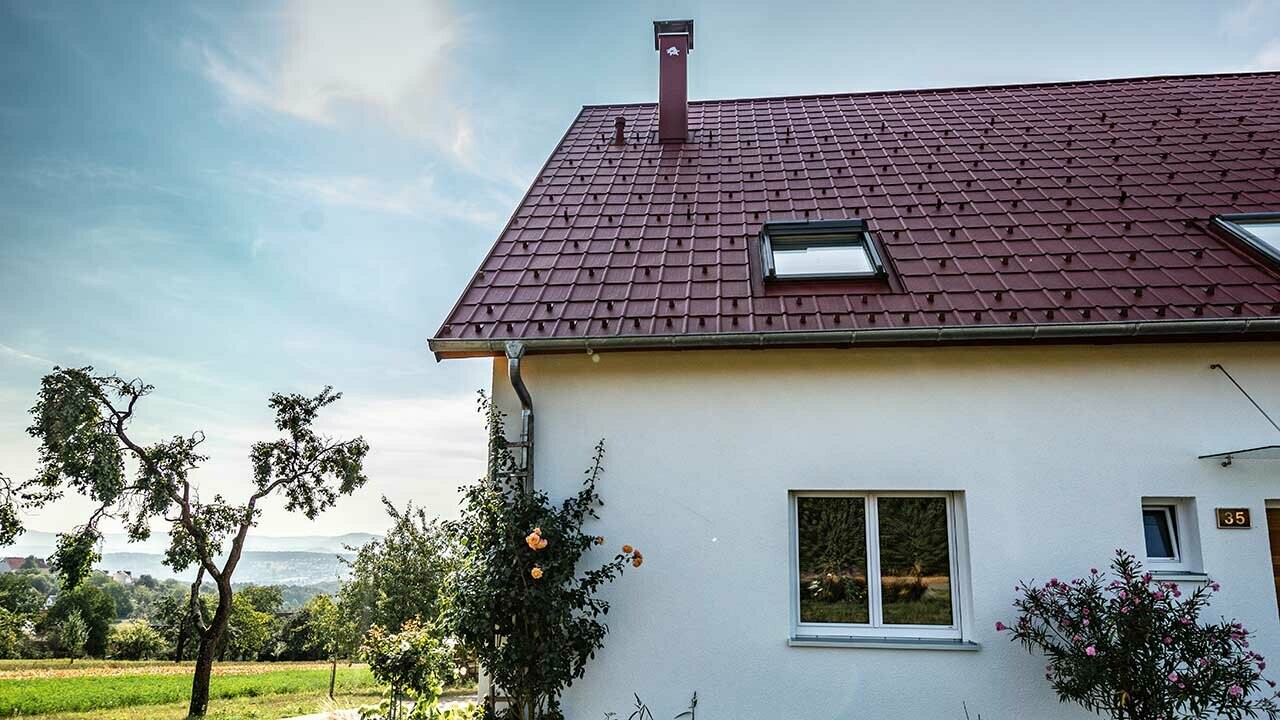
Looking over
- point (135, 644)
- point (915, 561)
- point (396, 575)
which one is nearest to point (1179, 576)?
point (915, 561)

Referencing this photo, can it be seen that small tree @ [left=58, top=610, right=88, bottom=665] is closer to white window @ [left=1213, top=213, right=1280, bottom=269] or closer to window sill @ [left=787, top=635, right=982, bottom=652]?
window sill @ [left=787, top=635, right=982, bottom=652]

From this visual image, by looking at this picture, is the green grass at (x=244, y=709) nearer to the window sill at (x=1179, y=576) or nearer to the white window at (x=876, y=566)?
the white window at (x=876, y=566)

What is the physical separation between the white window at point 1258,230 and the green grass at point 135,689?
18.1 meters

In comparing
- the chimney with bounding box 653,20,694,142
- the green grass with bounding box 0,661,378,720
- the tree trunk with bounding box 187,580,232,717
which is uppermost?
the chimney with bounding box 653,20,694,142

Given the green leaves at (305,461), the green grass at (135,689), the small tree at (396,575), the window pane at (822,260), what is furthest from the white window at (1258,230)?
the green grass at (135,689)

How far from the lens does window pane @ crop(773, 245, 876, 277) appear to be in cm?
491

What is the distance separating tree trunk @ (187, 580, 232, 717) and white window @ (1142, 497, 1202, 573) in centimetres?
1715

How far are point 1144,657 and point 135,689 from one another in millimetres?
19663

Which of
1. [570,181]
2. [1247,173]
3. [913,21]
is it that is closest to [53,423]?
[570,181]

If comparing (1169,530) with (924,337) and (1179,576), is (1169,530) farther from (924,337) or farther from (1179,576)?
(924,337)

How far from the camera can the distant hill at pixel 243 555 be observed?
13477 millimetres

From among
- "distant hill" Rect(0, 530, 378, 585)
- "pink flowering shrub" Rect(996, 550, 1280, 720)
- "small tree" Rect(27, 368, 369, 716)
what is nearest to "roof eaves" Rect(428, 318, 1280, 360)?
"pink flowering shrub" Rect(996, 550, 1280, 720)

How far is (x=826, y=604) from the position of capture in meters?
4.23

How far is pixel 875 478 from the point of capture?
4.21 meters
